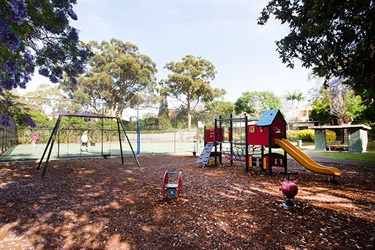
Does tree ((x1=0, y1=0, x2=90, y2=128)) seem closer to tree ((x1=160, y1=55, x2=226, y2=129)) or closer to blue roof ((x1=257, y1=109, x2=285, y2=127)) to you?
blue roof ((x1=257, y1=109, x2=285, y2=127))

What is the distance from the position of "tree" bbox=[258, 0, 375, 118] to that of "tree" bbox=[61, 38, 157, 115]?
1416 inches

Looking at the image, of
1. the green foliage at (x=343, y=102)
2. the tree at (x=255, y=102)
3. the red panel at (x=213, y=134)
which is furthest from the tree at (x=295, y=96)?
the red panel at (x=213, y=134)

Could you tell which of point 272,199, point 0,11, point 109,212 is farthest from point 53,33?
point 272,199

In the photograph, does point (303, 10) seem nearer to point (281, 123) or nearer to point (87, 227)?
point (281, 123)

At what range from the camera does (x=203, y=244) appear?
336 centimetres

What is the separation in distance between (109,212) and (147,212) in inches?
30.6

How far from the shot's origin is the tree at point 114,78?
131 ft

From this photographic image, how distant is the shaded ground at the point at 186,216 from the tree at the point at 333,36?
3.34 m

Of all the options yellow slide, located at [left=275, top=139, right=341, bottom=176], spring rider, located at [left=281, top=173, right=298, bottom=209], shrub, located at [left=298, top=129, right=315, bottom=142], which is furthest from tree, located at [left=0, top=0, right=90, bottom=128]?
shrub, located at [left=298, top=129, right=315, bottom=142]

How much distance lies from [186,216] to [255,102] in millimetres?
54487

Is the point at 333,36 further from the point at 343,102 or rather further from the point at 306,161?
the point at 343,102

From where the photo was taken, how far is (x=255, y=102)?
5588cm

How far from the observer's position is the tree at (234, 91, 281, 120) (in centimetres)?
5484

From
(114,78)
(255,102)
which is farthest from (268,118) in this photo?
(255,102)
